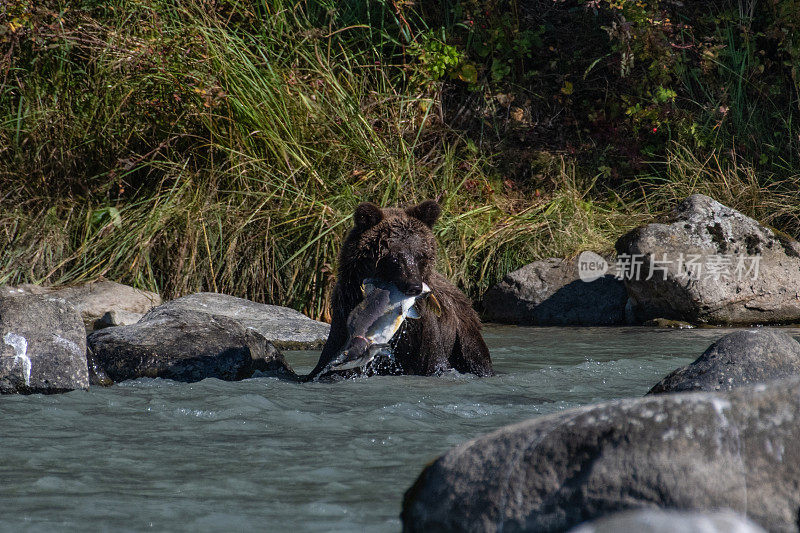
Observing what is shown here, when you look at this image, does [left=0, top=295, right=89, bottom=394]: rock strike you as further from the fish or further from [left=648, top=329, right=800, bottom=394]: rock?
[left=648, top=329, right=800, bottom=394]: rock

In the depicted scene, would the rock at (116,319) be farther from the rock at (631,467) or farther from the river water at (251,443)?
the rock at (631,467)

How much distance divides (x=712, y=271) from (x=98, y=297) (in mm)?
6045

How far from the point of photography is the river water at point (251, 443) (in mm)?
3080

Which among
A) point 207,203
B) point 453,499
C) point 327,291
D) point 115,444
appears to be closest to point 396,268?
point 115,444

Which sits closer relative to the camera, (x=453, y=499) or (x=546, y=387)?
(x=453, y=499)

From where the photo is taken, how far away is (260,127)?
9.89 m

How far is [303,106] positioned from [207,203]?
161cm

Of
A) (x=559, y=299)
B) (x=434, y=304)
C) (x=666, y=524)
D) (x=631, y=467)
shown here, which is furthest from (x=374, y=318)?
(x=559, y=299)

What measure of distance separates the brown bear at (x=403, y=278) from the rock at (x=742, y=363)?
63.1 inches

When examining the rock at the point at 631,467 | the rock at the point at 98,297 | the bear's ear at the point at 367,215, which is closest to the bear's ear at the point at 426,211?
the bear's ear at the point at 367,215

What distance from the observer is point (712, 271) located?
30.4 ft

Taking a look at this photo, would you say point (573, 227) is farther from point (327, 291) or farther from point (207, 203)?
point (207, 203)

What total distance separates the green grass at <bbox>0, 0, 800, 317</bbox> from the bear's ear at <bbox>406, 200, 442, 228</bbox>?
3.06m

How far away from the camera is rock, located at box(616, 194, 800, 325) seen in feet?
30.0
